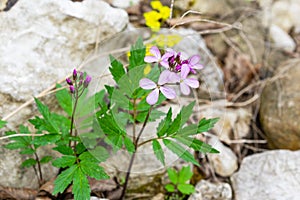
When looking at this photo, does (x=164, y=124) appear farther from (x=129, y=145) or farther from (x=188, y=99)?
(x=188, y=99)

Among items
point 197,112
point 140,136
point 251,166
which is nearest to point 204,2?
point 197,112

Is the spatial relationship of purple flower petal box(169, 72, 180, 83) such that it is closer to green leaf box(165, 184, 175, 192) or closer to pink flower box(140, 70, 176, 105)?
pink flower box(140, 70, 176, 105)

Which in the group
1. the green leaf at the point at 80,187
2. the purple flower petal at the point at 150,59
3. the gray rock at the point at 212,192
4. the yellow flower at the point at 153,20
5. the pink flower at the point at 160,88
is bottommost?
the gray rock at the point at 212,192

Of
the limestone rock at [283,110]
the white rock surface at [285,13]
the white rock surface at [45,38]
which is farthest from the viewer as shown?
the white rock surface at [285,13]

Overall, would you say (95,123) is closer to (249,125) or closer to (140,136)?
(140,136)

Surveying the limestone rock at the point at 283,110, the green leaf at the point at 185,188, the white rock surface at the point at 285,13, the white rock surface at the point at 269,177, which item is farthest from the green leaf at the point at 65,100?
the white rock surface at the point at 285,13

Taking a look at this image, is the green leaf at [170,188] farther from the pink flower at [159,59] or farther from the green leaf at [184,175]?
the pink flower at [159,59]

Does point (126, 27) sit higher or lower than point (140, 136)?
higher
